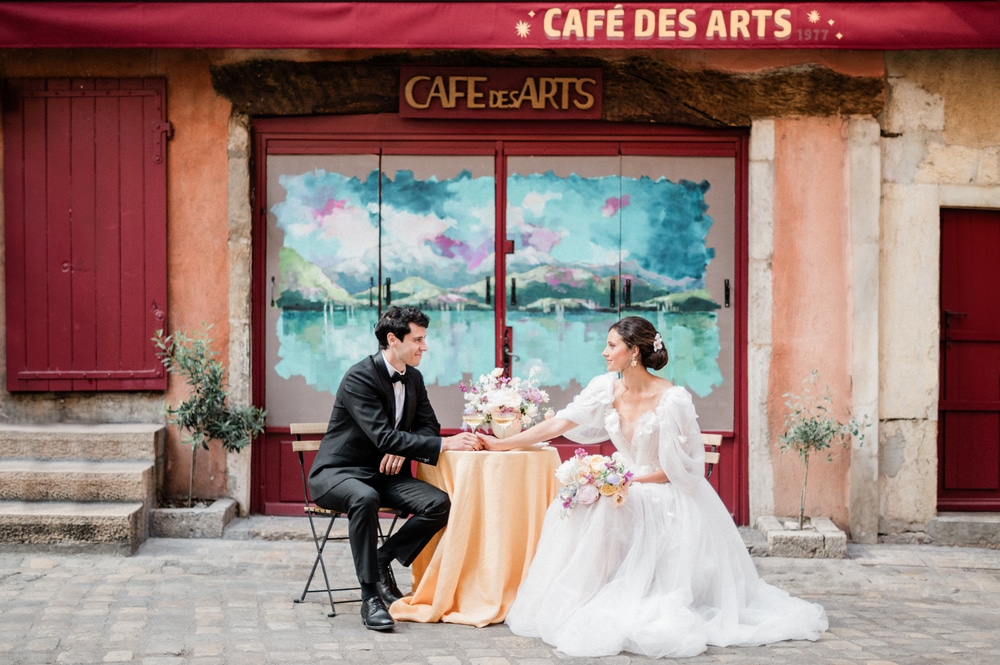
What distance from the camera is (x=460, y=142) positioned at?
25.8 feet

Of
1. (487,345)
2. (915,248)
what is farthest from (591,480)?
(915,248)

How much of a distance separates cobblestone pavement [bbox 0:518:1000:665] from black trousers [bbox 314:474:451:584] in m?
0.35

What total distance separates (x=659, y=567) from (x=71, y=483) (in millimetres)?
3907

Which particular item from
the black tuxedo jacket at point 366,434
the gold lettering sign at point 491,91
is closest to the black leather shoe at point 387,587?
the black tuxedo jacket at point 366,434

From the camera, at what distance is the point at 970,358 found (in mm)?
7926

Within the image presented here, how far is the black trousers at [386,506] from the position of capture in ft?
18.4

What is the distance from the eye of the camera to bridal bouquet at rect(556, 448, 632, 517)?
17.6ft

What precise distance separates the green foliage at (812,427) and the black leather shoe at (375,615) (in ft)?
10.3

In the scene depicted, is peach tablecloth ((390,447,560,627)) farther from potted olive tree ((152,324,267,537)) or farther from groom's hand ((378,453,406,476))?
potted olive tree ((152,324,267,537))

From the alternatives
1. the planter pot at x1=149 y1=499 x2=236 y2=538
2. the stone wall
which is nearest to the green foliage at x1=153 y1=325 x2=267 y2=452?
the planter pot at x1=149 y1=499 x2=236 y2=538

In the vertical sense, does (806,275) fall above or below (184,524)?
above

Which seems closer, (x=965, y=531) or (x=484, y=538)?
(x=484, y=538)

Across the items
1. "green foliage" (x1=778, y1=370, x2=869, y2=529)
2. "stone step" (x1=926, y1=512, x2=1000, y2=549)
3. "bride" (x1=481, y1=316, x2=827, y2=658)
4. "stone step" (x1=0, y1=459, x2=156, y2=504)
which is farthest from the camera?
"stone step" (x1=926, y1=512, x2=1000, y2=549)

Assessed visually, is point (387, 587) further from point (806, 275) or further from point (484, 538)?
point (806, 275)
